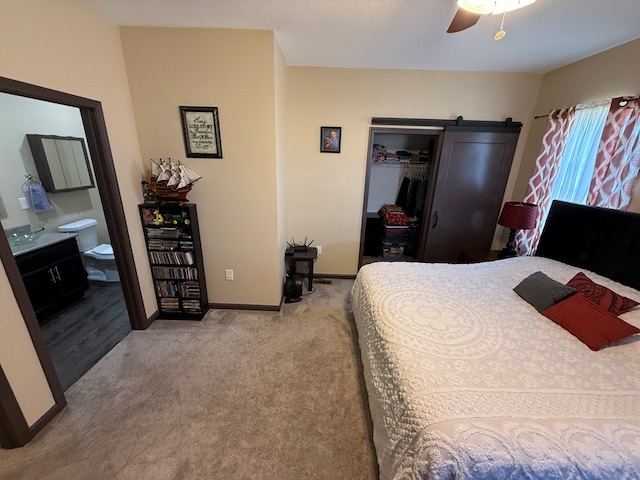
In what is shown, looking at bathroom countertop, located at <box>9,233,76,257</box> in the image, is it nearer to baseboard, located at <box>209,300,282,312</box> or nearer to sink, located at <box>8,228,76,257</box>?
sink, located at <box>8,228,76,257</box>

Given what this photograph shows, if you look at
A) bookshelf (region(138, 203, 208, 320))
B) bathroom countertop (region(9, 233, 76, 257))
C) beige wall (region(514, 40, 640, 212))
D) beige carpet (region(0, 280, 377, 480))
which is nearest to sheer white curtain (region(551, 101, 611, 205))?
beige wall (region(514, 40, 640, 212))

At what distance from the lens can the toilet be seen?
290cm

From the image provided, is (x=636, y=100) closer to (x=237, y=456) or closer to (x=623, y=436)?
(x=623, y=436)

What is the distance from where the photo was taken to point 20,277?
4.60 feet

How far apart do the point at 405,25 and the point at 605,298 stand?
89.4 inches

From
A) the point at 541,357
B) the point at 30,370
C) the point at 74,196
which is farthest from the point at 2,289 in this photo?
the point at 541,357

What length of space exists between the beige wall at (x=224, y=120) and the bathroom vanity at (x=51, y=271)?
134 centimetres

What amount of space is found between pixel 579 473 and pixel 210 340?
2353 millimetres

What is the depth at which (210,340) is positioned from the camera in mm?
2275

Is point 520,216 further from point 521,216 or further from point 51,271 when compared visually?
point 51,271

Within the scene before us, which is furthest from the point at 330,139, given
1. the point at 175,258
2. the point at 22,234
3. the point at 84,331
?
the point at 22,234

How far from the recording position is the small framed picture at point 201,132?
2141 millimetres

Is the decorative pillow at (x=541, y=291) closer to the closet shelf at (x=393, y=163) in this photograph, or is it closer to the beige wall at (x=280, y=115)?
the beige wall at (x=280, y=115)

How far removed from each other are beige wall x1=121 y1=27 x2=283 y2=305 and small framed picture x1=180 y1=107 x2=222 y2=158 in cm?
5
